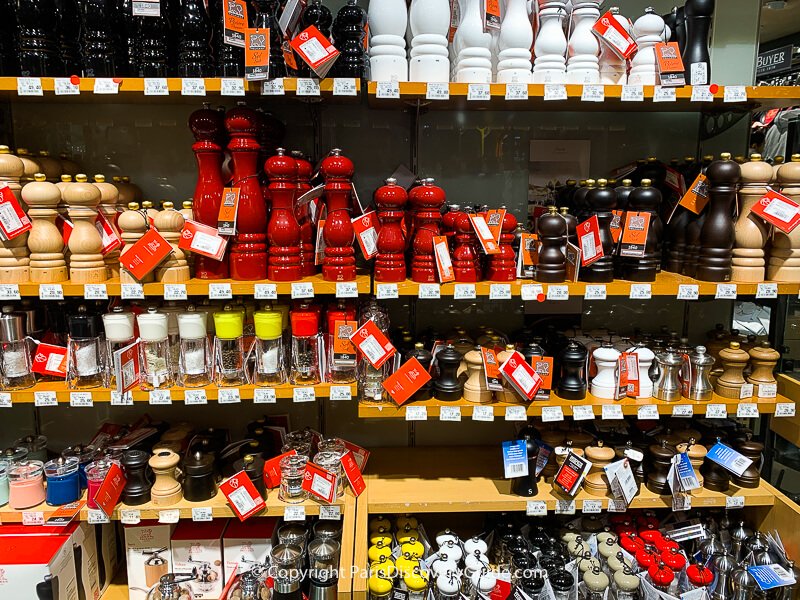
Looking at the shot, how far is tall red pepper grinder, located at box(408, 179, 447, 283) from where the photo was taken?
1753 millimetres

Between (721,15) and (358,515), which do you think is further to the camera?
(721,15)

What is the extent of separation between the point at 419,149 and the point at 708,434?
156 centimetres

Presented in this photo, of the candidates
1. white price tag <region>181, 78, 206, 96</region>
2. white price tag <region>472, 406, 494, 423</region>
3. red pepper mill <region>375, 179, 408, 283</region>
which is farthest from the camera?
white price tag <region>472, 406, 494, 423</region>

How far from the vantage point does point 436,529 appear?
2357mm

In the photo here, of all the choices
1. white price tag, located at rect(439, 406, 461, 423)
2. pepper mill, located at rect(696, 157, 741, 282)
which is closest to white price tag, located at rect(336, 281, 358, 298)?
white price tag, located at rect(439, 406, 461, 423)

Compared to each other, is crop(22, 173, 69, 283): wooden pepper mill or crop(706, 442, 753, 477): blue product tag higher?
crop(22, 173, 69, 283): wooden pepper mill

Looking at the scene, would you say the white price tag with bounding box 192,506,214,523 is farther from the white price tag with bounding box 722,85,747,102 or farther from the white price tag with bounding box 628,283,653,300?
the white price tag with bounding box 722,85,747,102

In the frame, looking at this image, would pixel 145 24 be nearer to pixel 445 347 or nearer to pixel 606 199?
pixel 445 347

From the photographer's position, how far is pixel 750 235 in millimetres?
1784

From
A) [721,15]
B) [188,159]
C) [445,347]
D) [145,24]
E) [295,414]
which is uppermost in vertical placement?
[721,15]

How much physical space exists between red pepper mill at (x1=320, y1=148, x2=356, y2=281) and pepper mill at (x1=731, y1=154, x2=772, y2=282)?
1.29m

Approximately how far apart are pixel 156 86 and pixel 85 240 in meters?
0.54

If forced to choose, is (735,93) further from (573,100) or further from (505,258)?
(505,258)

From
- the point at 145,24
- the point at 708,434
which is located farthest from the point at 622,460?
the point at 145,24
